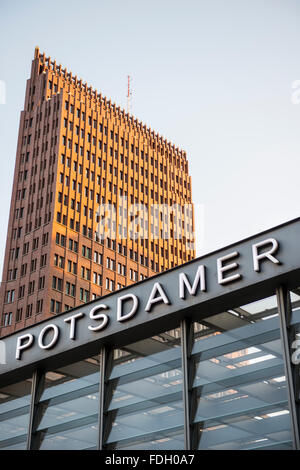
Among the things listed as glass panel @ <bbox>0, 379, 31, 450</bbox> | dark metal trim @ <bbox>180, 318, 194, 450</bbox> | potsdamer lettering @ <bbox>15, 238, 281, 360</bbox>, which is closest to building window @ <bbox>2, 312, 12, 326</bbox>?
glass panel @ <bbox>0, 379, 31, 450</bbox>

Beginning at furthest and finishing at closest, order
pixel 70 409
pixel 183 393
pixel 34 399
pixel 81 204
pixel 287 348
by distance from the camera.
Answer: pixel 81 204 → pixel 34 399 → pixel 70 409 → pixel 183 393 → pixel 287 348

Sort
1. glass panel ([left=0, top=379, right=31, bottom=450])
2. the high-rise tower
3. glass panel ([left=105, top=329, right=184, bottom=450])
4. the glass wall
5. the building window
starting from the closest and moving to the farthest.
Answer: the glass wall
glass panel ([left=105, top=329, right=184, bottom=450])
glass panel ([left=0, top=379, right=31, bottom=450])
the building window
the high-rise tower

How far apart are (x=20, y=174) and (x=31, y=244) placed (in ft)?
50.4

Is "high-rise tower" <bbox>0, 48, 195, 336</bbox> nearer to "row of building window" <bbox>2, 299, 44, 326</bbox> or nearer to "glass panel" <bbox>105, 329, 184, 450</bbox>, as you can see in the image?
"row of building window" <bbox>2, 299, 44, 326</bbox>

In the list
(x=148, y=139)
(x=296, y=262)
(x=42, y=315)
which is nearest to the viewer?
(x=296, y=262)

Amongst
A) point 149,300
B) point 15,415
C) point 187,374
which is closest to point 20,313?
point 15,415

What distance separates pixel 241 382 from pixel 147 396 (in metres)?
2.82

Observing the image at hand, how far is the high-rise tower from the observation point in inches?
3583

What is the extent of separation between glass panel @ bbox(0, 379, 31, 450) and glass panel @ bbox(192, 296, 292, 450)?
242 inches

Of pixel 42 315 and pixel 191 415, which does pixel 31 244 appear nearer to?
pixel 42 315

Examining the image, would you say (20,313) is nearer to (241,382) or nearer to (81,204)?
(81,204)

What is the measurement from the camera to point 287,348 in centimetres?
1420

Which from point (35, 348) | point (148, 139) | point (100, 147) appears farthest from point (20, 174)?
point (35, 348)

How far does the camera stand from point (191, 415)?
15211 mm
